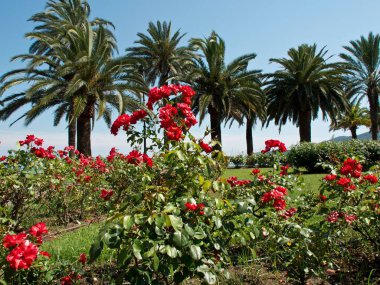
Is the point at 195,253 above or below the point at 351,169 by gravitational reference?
below

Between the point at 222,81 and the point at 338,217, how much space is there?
56.3 ft

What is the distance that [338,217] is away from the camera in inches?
117

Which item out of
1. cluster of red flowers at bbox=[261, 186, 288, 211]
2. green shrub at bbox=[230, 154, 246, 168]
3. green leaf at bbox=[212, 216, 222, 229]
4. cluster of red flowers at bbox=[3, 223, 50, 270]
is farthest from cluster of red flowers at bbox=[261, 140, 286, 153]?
green shrub at bbox=[230, 154, 246, 168]

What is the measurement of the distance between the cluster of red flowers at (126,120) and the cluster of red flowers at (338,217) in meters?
1.66

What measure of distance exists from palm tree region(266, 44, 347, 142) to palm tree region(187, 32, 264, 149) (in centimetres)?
205

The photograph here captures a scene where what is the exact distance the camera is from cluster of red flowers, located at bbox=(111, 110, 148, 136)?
3.13 meters

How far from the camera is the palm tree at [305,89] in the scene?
20578 mm

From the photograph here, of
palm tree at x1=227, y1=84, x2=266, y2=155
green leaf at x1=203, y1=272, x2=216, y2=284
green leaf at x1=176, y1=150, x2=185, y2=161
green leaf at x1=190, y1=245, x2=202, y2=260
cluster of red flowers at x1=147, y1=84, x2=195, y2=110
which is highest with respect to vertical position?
palm tree at x1=227, y1=84, x2=266, y2=155

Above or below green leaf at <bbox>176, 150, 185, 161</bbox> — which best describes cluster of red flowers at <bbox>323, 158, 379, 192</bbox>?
below

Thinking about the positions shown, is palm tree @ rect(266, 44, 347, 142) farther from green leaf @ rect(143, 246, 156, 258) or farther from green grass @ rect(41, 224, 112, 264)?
green leaf @ rect(143, 246, 156, 258)

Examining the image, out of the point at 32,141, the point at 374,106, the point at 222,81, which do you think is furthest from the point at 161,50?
the point at 32,141

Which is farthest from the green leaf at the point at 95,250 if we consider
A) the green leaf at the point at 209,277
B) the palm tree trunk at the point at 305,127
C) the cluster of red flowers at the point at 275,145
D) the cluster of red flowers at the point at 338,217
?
the palm tree trunk at the point at 305,127

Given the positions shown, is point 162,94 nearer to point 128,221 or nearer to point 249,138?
point 128,221

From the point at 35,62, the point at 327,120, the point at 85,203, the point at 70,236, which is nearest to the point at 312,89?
the point at 327,120
